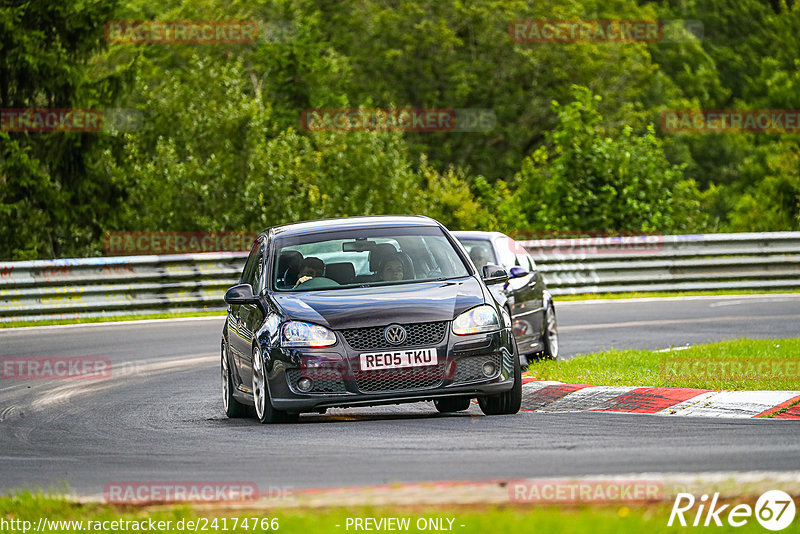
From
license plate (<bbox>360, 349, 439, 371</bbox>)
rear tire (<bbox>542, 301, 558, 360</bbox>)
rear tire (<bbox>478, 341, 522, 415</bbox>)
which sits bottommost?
rear tire (<bbox>542, 301, 558, 360</bbox>)

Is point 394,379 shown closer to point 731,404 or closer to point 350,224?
point 350,224

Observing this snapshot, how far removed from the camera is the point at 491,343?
33.1 ft

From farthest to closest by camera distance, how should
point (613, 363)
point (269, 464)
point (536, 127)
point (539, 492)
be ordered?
point (536, 127) → point (613, 363) → point (269, 464) → point (539, 492)

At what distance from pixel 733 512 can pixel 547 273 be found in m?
20.2

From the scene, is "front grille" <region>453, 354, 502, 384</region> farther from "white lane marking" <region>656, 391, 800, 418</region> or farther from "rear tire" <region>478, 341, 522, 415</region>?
"white lane marking" <region>656, 391, 800, 418</region>

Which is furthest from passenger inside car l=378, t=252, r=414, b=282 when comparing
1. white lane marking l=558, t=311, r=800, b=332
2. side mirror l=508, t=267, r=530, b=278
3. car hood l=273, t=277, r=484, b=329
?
white lane marking l=558, t=311, r=800, b=332

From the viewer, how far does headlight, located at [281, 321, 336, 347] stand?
985 cm

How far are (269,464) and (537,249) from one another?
18.0 meters

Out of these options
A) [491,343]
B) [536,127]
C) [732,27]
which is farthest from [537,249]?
[732,27]

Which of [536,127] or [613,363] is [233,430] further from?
[536,127]

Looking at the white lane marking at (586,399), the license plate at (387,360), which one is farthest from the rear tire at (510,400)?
the license plate at (387,360)

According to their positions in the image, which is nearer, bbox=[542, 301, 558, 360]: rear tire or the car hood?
the car hood

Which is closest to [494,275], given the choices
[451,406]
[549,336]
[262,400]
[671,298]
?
[451,406]

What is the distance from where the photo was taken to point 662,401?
1062 centimetres
